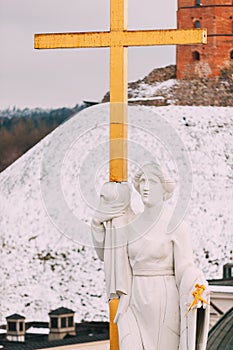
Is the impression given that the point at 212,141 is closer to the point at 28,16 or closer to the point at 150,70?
the point at 150,70

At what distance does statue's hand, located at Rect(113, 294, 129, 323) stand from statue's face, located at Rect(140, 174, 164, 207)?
1.23 ft

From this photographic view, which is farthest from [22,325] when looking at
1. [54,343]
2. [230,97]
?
[230,97]

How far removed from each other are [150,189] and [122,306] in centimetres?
47

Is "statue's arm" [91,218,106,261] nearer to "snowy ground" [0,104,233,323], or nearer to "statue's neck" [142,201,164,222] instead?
"statue's neck" [142,201,164,222]

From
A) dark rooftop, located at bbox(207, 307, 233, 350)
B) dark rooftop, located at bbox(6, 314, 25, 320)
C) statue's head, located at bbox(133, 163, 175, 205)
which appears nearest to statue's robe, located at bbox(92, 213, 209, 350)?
statue's head, located at bbox(133, 163, 175, 205)

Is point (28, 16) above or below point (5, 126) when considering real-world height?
above

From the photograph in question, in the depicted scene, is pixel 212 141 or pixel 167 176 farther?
pixel 212 141

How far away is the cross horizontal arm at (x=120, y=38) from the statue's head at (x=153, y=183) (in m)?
0.49

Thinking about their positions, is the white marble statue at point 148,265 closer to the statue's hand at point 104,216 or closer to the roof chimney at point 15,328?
the statue's hand at point 104,216

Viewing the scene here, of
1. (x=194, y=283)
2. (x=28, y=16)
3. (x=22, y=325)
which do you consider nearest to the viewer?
(x=194, y=283)

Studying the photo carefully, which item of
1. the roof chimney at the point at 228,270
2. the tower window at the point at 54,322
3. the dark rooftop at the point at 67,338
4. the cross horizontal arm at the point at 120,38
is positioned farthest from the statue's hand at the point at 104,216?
the tower window at the point at 54,322

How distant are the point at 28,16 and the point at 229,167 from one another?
7.09m

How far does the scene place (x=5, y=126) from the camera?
26281 millimetres

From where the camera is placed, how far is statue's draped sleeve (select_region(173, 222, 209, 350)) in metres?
5.62
